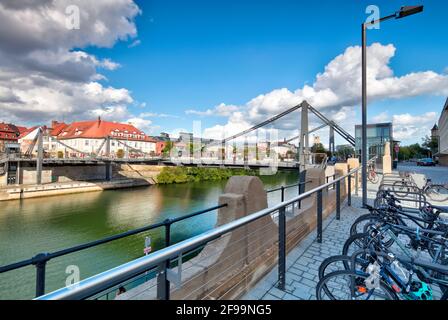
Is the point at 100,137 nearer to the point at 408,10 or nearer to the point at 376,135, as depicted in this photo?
the point at 376,135

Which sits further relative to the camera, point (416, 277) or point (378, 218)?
point (378, 218)

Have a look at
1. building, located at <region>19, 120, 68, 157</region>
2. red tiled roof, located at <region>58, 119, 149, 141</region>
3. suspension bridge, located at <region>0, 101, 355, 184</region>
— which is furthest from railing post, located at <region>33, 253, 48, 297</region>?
red tiled roof, located at <region>58, 119, 149, 141</region>

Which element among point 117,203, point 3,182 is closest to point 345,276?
point 117,203

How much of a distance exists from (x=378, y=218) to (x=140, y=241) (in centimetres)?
1298

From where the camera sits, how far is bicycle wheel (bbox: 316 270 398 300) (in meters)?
1.79

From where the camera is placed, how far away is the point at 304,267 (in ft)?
9.45

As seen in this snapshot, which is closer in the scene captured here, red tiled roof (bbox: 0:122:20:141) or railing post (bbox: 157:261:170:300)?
railing post (bbox: 157:261:170:300)

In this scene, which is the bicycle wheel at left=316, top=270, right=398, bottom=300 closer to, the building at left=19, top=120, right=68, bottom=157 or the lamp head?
the lamp head

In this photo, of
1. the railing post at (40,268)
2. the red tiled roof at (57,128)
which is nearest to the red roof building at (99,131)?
the red tiled roof at (57,128)

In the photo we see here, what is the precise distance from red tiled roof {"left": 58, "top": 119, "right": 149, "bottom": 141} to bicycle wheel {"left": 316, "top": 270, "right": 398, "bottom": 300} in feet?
193

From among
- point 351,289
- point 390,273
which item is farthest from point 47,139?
point 390,273

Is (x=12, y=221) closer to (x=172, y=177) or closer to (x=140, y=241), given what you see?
(x=140, y=241)

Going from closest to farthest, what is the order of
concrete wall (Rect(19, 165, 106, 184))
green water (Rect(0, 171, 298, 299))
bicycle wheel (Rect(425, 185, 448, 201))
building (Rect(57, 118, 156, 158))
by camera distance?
bicycle wheel (Rect(425, 185, 448, 201)) → green water (Rect(0, 171, 298, 299)) → concrete wall (Rect(19, 165, 106, 184)) → building (Rect(57, 118, 156, 158))

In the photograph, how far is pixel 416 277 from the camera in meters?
1.79
